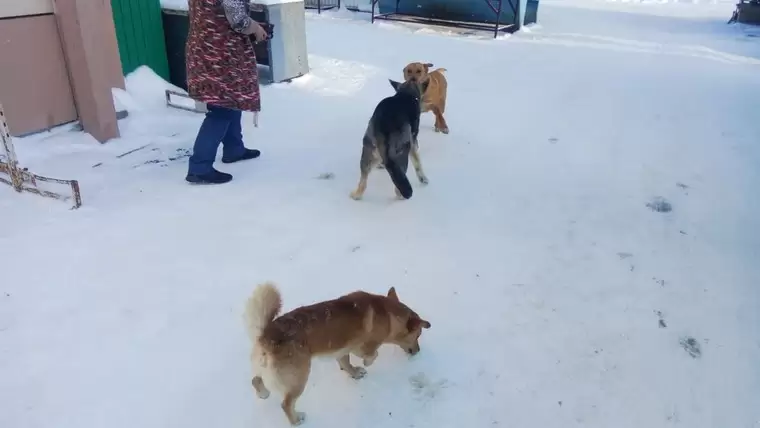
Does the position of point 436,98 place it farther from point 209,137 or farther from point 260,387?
point 260,387

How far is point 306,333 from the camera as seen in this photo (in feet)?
6.40

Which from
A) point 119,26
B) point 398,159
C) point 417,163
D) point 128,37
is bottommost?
point 417,163

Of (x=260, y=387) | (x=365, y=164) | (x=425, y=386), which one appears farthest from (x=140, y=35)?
(x=425, y=386)

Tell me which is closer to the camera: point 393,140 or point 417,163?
point 393,140

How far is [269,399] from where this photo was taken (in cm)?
219

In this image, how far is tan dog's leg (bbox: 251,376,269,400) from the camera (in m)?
2.15

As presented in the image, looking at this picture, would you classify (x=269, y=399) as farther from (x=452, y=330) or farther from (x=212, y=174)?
(x=212, y=174)

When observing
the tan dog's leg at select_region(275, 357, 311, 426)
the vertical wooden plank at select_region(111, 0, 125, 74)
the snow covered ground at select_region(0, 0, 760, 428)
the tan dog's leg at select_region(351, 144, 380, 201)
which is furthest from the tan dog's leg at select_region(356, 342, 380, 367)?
the vertical wooden plank at select_region(111, 0, 125, 74)

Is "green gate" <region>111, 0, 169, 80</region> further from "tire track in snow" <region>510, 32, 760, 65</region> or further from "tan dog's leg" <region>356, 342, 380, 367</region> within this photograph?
"tire track in snow" <region>510, 32, 760, 65</region>

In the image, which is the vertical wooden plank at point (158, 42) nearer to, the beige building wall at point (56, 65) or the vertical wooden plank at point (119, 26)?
the vertical wooden plank at point (119, 26)

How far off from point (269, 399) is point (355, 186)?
2.06 metres

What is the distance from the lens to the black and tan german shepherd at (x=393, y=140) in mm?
3490

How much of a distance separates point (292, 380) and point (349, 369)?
413mm

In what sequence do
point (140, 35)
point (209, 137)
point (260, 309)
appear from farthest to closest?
point (140, 35) → point (209, 137) → point (260, 309)
